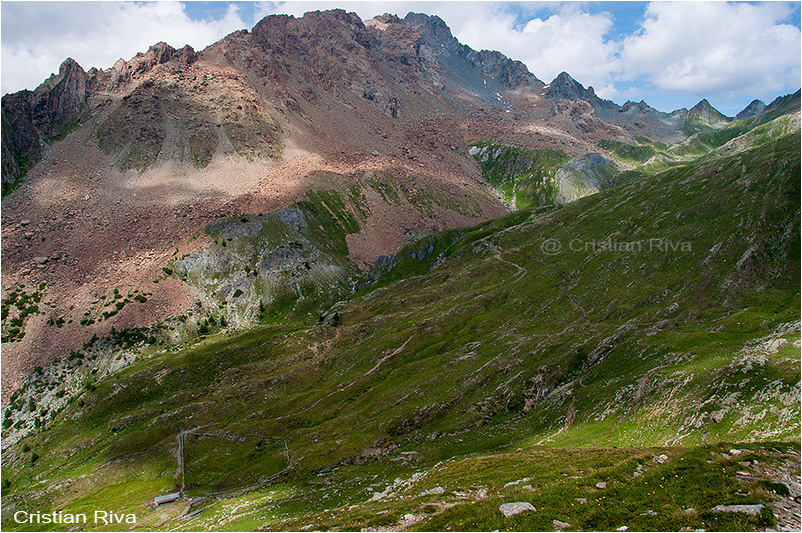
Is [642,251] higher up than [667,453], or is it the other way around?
[642,251]

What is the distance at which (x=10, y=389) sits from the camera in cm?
12256

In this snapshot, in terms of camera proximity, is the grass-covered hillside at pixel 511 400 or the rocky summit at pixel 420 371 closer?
the grass-covered hillside at pixel 511 400

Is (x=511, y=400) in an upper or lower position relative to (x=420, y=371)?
lower

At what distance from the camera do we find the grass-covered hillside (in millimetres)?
37125

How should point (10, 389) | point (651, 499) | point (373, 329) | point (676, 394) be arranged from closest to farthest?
point (651, 499) < point (676, 394) < point (10, 389) < point (373, 329)

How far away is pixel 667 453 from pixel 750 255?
9524 centimetres

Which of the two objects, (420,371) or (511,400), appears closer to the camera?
(511,400)

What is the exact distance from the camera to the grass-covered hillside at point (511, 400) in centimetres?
3712

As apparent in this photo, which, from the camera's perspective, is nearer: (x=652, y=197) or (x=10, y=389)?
(x=10, y=389)

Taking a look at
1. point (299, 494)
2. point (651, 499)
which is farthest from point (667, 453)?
point (299, 494)

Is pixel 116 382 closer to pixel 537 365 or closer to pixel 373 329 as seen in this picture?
pixel 373 329

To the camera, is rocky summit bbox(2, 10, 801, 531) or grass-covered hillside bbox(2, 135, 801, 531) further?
rocky summit bbox(2, 10, 801, 531)

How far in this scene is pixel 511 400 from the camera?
92375mm

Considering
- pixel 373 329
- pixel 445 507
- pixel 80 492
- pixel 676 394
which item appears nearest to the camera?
pixel 445 507
